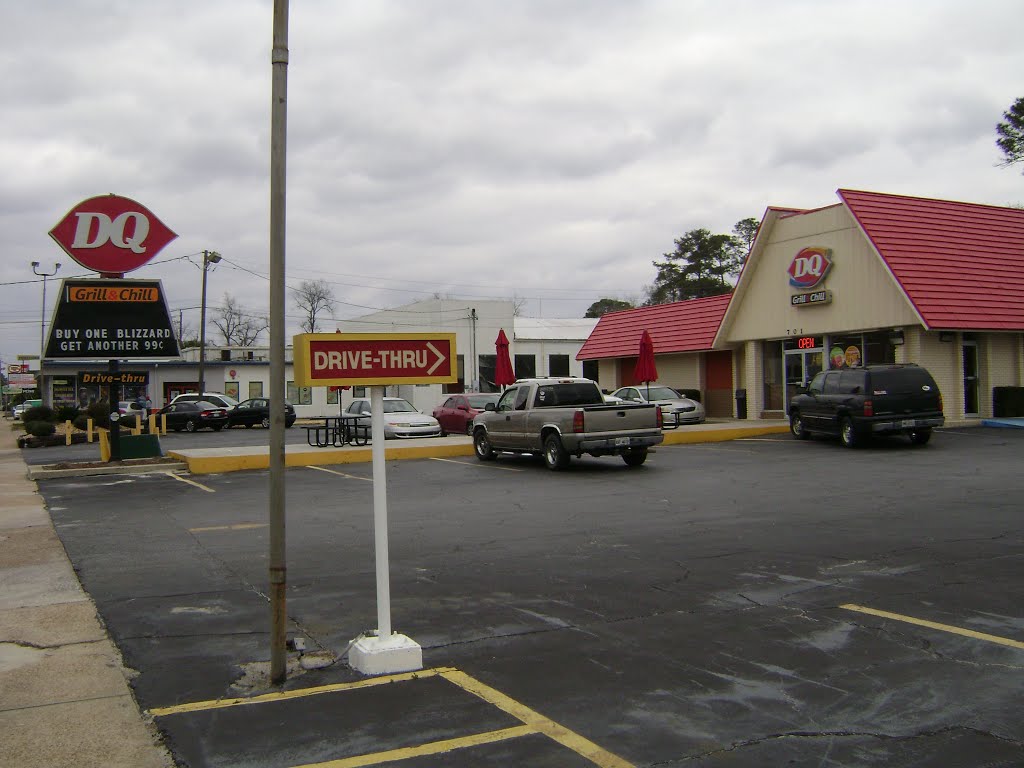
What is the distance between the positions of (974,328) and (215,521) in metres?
20.2

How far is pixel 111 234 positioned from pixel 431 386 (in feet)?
108

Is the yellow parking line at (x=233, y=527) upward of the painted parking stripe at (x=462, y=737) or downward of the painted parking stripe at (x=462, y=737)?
upward

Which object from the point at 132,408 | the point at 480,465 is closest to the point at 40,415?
the point at 132,408

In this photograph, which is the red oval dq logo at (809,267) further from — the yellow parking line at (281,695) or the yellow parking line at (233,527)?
the yellow parking line at (281,695)

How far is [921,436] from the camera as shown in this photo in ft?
67.7

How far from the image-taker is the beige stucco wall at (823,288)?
81.4 ft

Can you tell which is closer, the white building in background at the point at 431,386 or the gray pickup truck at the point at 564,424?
the gray pickup truck at the point at 564,424

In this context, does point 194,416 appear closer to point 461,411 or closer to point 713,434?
point 461,411

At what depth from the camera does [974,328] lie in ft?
76.9

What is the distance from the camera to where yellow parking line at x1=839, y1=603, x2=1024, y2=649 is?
5.87 m

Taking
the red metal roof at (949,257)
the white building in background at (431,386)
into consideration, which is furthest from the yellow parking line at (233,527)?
the white building in background at (431,386)

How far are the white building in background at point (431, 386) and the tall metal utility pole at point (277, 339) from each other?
141ft

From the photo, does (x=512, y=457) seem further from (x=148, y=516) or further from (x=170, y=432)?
(x=170, y=432)

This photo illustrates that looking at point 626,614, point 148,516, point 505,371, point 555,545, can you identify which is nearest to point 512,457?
point 505,371
